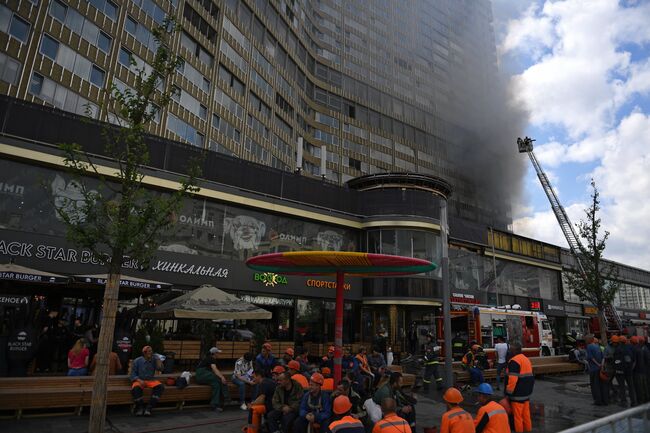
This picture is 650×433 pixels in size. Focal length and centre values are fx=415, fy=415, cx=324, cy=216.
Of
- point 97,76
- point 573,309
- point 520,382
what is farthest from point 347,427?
point 573,309

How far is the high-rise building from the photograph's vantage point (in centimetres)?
2848

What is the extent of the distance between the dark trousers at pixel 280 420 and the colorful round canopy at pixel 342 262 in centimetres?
318

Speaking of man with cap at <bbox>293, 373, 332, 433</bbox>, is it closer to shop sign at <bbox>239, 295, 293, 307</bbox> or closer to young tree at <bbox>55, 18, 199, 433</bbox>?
young tree at <bbox>55, 18, 199, 433</bbox>

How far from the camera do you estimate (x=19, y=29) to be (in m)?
26.2

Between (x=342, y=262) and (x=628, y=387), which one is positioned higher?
(x=342, y=262)

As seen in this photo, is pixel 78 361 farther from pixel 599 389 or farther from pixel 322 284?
pixel 322 284

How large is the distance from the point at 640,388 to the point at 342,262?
9785mm

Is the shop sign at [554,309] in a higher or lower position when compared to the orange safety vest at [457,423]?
higher

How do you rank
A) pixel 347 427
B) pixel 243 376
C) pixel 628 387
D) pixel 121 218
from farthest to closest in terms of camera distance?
pixel 628 387, pixel 243 376, pixel 121 218, pixel 347 427

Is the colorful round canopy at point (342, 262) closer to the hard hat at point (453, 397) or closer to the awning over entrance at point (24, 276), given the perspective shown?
the hard hat at point (453, 397)

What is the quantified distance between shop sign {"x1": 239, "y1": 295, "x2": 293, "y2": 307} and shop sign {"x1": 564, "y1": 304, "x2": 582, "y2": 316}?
32.3m

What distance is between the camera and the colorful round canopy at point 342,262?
9172 millimetres

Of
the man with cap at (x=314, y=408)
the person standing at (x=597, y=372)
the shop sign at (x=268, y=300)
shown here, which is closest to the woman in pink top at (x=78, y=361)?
the man with cap at (x=314, y=408)

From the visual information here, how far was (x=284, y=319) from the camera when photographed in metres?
23.8
